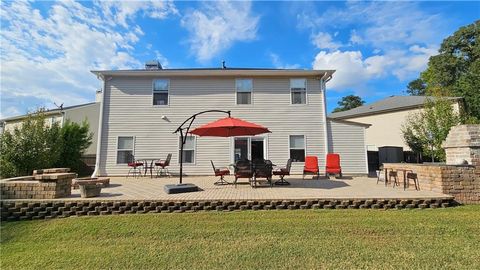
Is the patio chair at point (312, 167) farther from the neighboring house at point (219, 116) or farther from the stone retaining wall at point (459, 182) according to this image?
the stone retaining wall at point (459, 182)

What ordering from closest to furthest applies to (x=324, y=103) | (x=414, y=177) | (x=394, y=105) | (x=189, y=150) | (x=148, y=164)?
(x=414, y=177) → (x=148, y=164) → (x=189, y=150) → (x=324, y=103) → (x=394, y=105)

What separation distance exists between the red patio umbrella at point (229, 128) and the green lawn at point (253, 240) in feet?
8.64

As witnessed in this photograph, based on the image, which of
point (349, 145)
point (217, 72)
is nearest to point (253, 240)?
point (217, 72)

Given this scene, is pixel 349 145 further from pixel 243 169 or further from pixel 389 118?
pixel 389 118

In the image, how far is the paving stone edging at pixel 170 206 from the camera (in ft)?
17.2

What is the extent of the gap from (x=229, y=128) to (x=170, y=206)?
2.91 meters

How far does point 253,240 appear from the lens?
3939mm

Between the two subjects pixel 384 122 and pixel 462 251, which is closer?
pixel 462 251

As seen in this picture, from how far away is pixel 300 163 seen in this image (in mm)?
11797

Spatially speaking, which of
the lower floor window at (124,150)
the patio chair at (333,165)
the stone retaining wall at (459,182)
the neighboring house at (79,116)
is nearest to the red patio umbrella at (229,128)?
the patio chair at (333,165)

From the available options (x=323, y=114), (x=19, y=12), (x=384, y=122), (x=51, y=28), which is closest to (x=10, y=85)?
(x=19, y=12)

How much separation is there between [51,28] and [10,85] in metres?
2.65

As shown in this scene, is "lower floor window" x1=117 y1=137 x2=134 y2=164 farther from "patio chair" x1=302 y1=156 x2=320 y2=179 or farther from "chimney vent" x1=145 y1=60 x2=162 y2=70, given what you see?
"patio chair" x1=302 y1=156 x2=320 y2=179

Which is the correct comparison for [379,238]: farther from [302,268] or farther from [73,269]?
[73,269]
